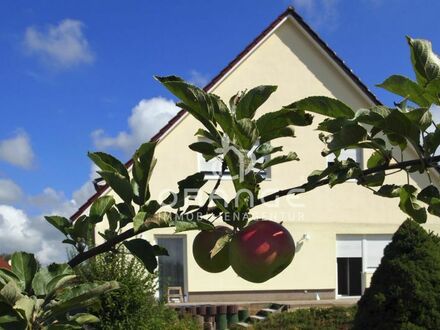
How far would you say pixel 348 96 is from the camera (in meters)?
14.5

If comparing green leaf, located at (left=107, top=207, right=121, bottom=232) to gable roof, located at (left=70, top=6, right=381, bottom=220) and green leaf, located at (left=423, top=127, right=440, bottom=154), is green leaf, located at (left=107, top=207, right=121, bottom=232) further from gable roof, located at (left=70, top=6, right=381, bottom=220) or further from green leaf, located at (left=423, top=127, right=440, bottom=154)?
gable roof, located at (left=70, top=6, right=381, bottom=220)

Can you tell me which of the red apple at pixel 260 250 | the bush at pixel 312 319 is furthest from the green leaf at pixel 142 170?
the bush at pixel 312 319

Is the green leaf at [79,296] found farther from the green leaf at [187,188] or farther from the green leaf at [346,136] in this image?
the green leaf at [346,136]

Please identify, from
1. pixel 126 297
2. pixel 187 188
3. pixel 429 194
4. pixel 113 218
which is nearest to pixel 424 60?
pixel 429 194

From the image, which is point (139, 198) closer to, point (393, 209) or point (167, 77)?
point (167, 77)

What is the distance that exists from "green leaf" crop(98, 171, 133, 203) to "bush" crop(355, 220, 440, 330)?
6275 millimetres

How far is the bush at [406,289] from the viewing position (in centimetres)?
701

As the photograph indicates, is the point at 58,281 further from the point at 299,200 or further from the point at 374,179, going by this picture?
the point at 299,200

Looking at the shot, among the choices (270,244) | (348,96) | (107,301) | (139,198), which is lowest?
(107,301)

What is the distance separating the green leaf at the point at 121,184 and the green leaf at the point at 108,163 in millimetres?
27

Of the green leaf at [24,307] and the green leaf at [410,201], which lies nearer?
the green leaf at [24,307]

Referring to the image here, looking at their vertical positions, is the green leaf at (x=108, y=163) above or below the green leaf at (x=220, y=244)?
above

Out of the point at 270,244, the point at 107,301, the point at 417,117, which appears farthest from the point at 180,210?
the point at 107,301

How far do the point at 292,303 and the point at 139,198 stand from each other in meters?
12.2
